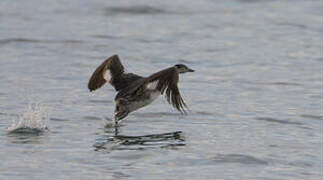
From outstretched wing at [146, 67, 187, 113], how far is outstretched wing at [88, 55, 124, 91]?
114cm

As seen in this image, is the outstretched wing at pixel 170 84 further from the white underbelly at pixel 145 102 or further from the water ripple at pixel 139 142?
the water ripple at pixel 139 142

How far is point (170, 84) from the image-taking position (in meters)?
11.0

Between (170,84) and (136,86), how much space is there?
64 cm

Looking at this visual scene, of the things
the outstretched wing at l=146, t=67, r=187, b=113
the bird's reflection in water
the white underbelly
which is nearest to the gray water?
the bird's reflection in water

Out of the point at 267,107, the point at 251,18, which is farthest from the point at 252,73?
the point at 251,18

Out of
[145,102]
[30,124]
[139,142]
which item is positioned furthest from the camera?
[145,102]

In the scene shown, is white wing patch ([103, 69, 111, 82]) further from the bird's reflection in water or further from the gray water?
the bird's reflection in water

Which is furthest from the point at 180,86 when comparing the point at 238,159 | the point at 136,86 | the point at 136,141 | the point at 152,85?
the point at 238,159

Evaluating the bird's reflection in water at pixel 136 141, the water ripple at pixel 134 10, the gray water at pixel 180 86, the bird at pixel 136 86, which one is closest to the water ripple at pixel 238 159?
the gray water at pixel 180 86

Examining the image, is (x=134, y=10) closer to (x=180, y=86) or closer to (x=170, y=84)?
(x=180, y=86)

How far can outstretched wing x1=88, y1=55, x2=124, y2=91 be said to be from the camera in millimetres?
12219

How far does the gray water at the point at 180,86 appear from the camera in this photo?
9.73m

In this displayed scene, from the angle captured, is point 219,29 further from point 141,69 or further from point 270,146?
point 270,146

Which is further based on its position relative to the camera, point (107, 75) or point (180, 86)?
point (180, 86)
